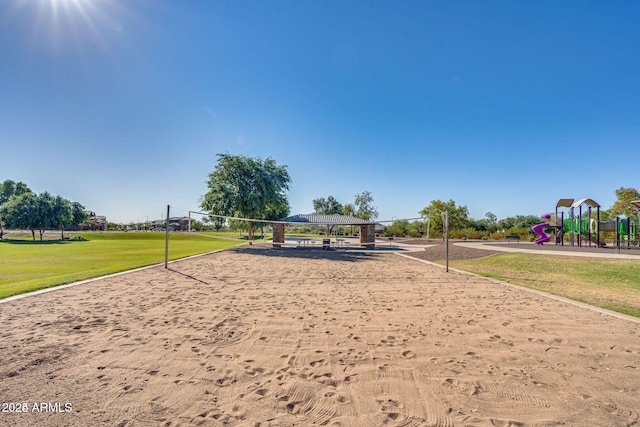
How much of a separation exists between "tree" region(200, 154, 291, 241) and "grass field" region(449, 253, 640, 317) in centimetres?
1776

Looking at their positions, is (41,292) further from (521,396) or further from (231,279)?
(521,396)

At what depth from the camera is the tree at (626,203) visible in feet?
101

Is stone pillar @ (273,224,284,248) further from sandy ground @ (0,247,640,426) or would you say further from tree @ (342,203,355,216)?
tree @ (342,203,355,216)

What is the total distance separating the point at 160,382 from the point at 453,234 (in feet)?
131

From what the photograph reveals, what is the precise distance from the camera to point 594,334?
462 centimetres

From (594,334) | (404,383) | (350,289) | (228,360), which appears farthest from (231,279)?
(594,334)

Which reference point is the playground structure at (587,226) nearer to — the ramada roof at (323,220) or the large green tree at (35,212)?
the ramada roof at (323,220)

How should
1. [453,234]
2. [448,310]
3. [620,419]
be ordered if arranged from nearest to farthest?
[620,419]
[448,310]
[453,234]

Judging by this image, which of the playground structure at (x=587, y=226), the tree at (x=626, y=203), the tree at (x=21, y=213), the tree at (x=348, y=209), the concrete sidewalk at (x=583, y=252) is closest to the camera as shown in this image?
the concrete sidewalk at (x=583, y=252)

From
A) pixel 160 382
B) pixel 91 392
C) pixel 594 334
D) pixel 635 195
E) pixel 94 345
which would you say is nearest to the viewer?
pixel 91 392

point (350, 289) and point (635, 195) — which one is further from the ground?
point (635, 195)

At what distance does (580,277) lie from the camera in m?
10.3

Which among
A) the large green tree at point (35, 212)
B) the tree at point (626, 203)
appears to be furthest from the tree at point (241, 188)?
the tree at point (626, 203)

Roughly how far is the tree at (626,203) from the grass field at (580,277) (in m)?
27.4
